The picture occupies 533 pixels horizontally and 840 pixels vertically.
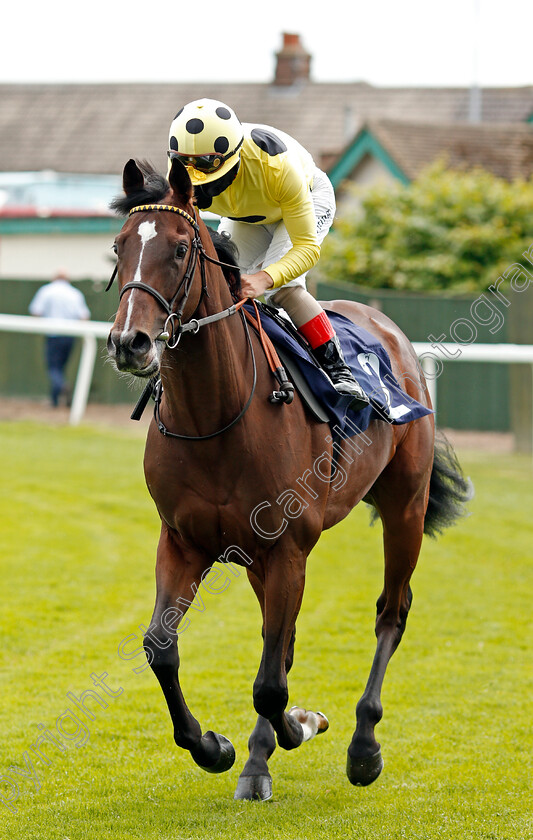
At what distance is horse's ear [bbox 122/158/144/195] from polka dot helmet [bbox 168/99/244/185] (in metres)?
0.15

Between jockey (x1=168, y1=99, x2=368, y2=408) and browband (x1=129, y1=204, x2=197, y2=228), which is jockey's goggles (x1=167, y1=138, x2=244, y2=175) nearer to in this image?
jockey (x1=168, y1=99, x2=368, y2=408)

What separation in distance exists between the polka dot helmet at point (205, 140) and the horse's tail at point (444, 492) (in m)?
2.28

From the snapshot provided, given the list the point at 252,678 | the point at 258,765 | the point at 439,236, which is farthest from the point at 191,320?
the point at 439,236

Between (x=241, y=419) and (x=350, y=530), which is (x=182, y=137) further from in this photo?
(x=350, y=530)

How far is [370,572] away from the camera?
310 inches

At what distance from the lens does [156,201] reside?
3.38m

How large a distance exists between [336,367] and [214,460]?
858 mm

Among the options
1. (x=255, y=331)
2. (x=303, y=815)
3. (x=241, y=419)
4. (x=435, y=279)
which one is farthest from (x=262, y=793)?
(x=435, y=279)

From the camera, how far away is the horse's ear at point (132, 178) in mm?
3416

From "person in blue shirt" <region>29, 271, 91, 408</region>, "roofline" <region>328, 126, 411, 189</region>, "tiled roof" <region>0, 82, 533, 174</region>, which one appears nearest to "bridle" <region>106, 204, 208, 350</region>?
"person in blue shirt" <region>29, 271, 91, 408</region>

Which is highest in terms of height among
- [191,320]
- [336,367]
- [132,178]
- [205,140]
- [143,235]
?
[205,140]

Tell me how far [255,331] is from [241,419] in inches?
16.8

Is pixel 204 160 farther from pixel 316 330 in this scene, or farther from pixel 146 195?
pixel 316 330

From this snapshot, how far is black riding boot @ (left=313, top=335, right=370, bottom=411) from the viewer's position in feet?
14.1
